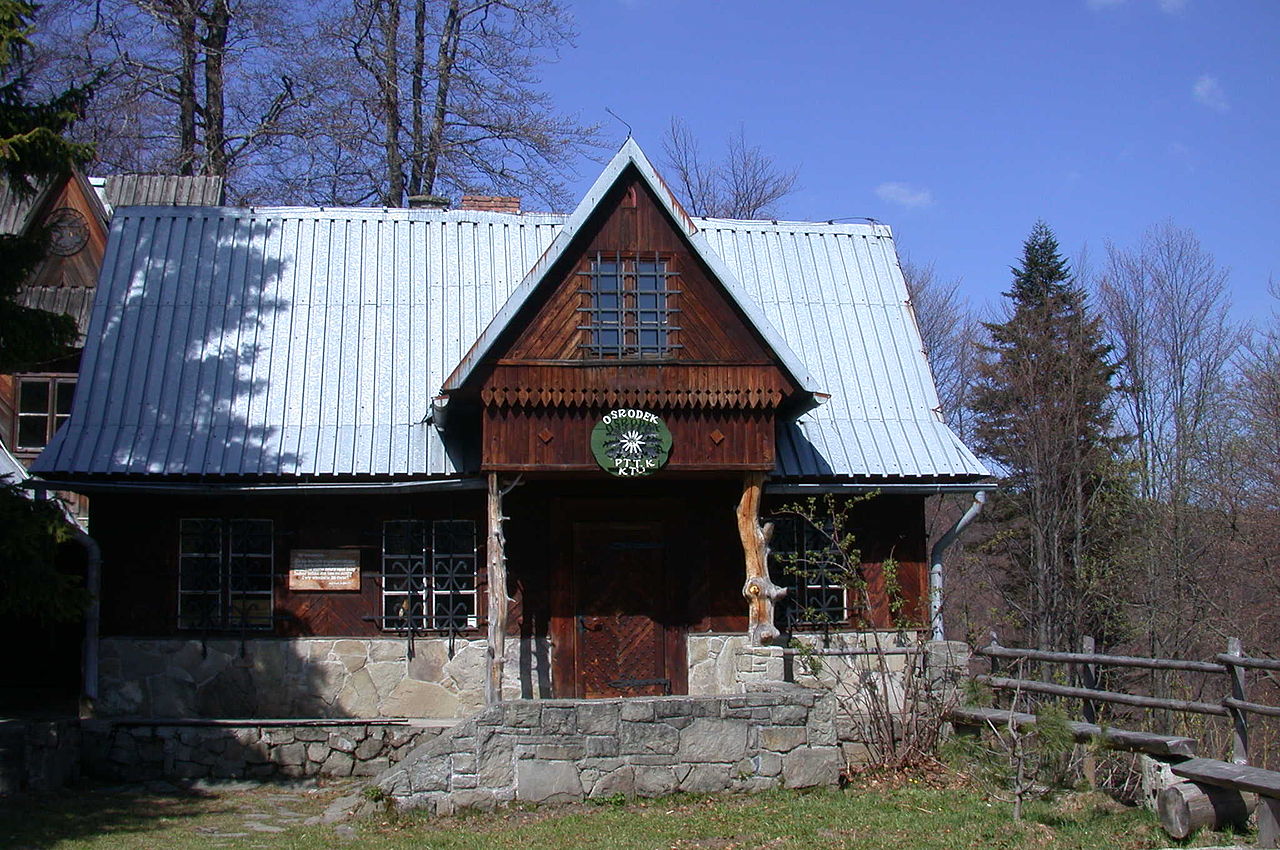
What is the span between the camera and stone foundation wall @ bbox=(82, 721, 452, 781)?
1334cm

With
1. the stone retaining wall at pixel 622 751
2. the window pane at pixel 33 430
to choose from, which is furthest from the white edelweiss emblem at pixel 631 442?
the window pane at pixel 33 430

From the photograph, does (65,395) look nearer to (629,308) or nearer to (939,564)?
(629,308)

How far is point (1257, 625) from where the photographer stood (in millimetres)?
23000

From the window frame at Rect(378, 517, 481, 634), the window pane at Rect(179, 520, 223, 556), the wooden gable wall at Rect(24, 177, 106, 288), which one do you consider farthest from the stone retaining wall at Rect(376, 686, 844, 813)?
the wooden gable wall at Rect(24, 177, 106, 288)

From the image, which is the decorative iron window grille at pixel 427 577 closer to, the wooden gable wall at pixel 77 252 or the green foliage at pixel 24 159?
the green foliage at pixel 24 159

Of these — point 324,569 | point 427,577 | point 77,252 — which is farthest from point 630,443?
point 77,252

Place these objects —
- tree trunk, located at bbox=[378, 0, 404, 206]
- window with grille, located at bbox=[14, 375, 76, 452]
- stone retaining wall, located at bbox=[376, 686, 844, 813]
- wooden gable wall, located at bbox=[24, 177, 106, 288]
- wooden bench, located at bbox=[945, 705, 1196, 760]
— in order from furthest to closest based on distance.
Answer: tree trunk, located at bbox=[378, 0, 404, 206] → wooden gable wall, located at bbox=[24, 177, 106, 288] → window with grille, located at bbox=[14, 375, 76, 452] → stone retaining wall, located at bbox=[376, 686, 844, 813] → wooden bench, located at bbox=[945, 705, 1196, 760]

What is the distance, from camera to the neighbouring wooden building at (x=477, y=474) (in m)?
13.5

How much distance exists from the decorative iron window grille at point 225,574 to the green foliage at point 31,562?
130 inches

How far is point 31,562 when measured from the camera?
10.9 m

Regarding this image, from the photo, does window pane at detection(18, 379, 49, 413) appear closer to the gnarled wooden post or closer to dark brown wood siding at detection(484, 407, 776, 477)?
dark brown wood siding at detection(484, 407, 776, 477)

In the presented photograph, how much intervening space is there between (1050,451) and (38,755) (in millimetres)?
20852

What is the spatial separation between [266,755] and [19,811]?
2725mm

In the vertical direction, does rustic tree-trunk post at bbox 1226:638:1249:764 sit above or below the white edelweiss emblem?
below
